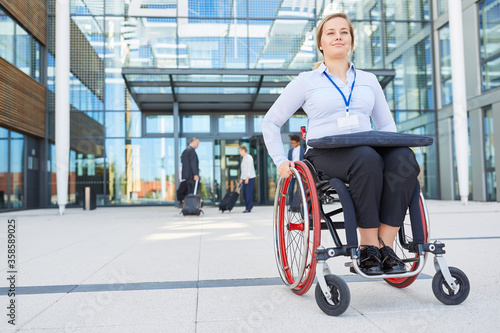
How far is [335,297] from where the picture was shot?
1947 mm

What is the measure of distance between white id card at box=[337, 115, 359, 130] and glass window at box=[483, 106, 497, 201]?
12091mm

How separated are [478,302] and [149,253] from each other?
2818 millimetres

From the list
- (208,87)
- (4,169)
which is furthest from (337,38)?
(4,169)

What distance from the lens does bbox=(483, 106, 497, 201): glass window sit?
12711 millimetres

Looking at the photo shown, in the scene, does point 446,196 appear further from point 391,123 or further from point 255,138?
point 391,123

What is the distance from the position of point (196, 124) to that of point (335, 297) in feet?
46.0

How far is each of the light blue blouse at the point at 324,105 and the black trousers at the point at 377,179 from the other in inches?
12.2

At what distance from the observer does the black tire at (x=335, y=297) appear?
1859 millimetres

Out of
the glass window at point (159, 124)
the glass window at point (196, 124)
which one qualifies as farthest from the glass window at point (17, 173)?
the glass window at point (196, 124)

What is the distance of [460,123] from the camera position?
1119cm

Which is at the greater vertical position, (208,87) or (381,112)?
(208,87)

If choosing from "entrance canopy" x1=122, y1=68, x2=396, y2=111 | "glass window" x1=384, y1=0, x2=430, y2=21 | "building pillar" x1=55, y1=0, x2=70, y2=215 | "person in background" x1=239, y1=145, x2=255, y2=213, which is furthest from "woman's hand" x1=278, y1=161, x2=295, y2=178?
"glass window" x1=384, y1=0, x2=430, y2=21

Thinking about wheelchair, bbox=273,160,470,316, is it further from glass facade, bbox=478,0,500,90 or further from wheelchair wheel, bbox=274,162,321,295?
glass facade, bbox=478,0,500,90

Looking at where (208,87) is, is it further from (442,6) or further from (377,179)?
(377,179)
